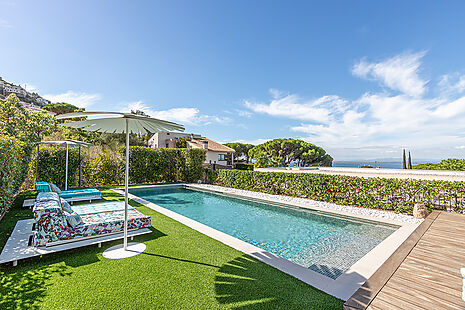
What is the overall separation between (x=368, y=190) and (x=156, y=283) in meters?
9.51

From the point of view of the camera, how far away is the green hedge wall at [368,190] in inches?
300

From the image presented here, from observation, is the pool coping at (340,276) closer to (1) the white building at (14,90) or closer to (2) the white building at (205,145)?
(2) the white building at (205,145)

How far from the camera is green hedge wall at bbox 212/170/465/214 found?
7.62 m

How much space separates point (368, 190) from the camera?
360 inches

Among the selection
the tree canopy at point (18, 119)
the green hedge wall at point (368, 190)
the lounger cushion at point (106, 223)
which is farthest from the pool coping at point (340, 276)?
the tree canopy at point (18, 119)

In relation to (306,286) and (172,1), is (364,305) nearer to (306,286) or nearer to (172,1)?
(306,286)

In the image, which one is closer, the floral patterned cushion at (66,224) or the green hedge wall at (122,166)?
the floral patterned cushion at (66,224)

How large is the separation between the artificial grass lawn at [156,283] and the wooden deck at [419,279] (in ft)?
1.82

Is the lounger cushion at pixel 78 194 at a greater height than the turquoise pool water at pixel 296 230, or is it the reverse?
the lounger cushion at pixel 78 194

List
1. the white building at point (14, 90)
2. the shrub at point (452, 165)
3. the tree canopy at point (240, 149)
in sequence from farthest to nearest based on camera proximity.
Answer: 1. the white building at point (14, 90)
2. the tree canopy at point (240, 149)
3. the shrub at point (452, 165)

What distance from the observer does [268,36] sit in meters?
15.0

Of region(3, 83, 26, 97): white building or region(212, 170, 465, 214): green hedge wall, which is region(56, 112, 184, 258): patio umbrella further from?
region(3, 83, 26, 97): white building

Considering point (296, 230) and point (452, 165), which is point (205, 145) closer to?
point (296, 230)

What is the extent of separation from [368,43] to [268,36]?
7182mm
